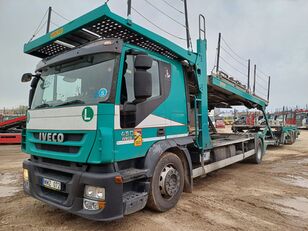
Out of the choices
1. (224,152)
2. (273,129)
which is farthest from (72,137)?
(273,129)

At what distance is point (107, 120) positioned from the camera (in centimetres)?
313

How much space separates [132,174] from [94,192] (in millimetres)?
541

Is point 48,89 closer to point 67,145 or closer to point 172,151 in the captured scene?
point 67,145

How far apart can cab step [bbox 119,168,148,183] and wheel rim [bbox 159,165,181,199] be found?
0.52 meters

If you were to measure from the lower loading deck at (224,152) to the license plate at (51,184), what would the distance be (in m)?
2.56

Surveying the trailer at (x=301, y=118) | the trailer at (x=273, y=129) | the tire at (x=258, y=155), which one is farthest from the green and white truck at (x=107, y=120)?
the trailer at (x=301, y=118)

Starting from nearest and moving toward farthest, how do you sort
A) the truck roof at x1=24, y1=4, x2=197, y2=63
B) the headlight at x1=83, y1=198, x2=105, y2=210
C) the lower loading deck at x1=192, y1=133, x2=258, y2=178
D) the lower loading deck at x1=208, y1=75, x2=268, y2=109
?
1. the headlight at x1=83, y1=198, x2=105, y2=210
2. the truck roof at x1=24, y1=4, x2=197, y2=63
3. the lower loading deck at x1=192, y1=133, x2=258, y2=178
4. the lower loading deck at x1=208, y1=75, x2=268, y2=109

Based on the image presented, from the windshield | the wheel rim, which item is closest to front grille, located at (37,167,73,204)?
the windshield

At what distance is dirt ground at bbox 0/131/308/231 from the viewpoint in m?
3.64

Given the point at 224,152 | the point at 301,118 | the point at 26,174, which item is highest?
the point at 301,118

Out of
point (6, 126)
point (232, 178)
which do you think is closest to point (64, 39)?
point (232, 178)

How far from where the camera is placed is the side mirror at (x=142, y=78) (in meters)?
3.28

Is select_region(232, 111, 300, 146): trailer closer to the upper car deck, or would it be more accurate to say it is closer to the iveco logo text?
the upper car deck

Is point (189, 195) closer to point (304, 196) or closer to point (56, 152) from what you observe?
point (304, 196)
